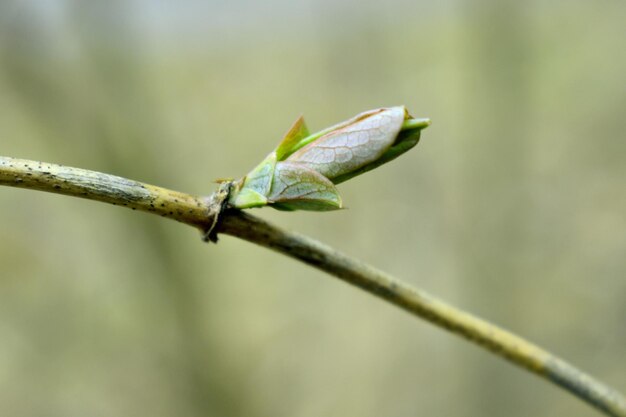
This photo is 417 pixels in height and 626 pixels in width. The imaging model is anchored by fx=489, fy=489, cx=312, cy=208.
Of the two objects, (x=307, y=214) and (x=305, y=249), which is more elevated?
(x=307, y=214)

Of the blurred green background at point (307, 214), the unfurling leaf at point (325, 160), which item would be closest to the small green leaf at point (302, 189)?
the unfurling leaf at point (325, 160)

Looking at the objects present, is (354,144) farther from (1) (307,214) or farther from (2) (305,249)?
(1) (307,214)

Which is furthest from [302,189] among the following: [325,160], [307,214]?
[307,214]

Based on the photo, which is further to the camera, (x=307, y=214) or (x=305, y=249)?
(x=307, y=214)

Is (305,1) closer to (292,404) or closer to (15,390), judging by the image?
(292,404)

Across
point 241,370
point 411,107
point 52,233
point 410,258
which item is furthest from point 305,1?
point 241,370

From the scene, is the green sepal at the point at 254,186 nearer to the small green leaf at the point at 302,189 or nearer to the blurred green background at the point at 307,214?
the small green leaf at the point at 302,189
